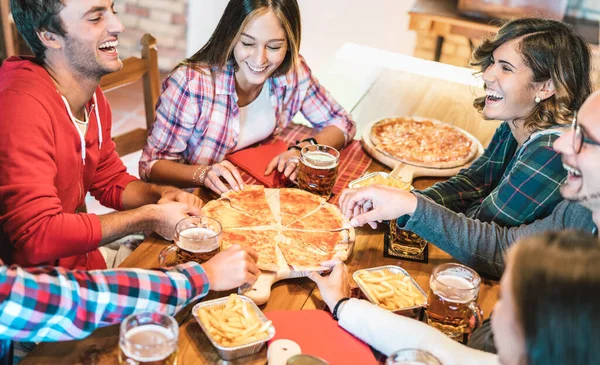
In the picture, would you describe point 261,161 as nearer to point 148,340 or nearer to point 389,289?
point 389,289

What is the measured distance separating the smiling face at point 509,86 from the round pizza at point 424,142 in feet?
1.35

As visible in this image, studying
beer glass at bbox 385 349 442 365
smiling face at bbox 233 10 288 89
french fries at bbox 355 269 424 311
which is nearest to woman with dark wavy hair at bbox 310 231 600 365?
beer glass at bbox 385 349 442 365

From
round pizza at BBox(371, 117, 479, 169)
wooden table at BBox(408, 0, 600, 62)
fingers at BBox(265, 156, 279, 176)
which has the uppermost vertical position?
fingers at BBox(265, 156, 279, 176)

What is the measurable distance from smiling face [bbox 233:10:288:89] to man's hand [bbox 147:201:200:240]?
77 cm

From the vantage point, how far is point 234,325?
1539mm

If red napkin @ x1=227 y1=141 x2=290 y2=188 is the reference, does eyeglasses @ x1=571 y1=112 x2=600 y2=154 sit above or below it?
above

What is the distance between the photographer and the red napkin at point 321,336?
1.55 meters

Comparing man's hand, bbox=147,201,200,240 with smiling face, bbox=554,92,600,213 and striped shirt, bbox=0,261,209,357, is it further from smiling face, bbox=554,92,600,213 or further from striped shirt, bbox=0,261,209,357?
smiling face, bbox=554,92,600,213

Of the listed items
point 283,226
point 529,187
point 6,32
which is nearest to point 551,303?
point 529,187

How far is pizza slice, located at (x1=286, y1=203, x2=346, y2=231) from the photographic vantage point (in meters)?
2.11

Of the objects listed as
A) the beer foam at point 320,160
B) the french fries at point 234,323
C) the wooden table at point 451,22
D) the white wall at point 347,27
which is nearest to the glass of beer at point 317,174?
the beer foam at point 320,160

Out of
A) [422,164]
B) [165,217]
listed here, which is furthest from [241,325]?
[422,164]

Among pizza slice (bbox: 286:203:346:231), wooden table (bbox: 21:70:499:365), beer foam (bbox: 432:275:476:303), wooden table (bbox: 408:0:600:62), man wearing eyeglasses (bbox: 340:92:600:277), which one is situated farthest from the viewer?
wooden table (bbox: 408:0:600:62)

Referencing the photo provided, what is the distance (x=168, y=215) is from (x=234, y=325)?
596 mm
